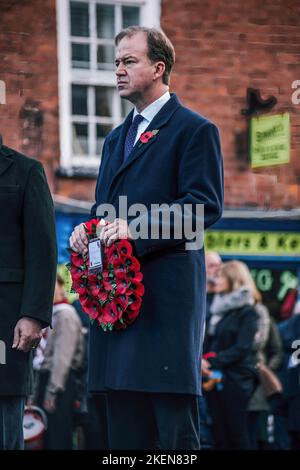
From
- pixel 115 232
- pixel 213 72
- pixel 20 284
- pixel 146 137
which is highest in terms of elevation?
pixel 213 72

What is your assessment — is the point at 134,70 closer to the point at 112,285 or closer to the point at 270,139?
the point at 112,285

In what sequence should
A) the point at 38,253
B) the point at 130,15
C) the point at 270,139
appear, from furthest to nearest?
the point at 130,15, the point at 270,139, the point at 38,253

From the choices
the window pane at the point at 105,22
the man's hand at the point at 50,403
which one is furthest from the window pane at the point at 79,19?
the man's hand at the point at 50,403

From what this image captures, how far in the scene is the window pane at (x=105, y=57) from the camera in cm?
1317

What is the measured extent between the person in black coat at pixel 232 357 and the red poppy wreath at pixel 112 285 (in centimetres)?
516

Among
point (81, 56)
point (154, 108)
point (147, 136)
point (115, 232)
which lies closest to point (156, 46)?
point (154, 108)

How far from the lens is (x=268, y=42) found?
1120 centimetres

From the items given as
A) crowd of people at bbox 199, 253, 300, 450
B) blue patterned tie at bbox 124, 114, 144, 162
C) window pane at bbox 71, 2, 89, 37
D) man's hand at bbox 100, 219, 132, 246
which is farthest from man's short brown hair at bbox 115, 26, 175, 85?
window pane at bbox 71, 2, 89, 37

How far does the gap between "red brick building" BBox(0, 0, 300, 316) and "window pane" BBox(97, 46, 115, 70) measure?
11mm

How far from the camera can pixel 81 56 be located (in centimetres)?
1324

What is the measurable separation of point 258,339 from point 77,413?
5.34 feet

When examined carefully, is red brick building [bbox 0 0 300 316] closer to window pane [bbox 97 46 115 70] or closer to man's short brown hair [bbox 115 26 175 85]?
window pane [bbox 97 46 115 70]

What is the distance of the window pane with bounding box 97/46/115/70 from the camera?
13.2m

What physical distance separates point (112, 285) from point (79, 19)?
334 inches
